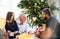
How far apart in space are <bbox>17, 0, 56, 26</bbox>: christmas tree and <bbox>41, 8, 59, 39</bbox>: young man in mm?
41

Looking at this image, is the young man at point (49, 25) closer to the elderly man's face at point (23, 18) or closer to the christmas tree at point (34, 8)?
the christmas tree at point (34, 8)

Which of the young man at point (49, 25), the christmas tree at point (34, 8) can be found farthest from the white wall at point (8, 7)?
the young man at point (49, 25)

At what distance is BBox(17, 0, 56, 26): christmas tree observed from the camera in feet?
5.00

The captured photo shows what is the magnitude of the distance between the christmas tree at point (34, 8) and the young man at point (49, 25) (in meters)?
0.04

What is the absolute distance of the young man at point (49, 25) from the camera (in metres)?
1.52

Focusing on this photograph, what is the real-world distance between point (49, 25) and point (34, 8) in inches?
8.3

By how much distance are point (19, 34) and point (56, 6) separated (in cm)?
43

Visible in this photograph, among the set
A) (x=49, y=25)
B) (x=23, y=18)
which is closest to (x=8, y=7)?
(x=23, y=18)

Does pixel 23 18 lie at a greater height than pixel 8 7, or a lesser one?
lesser

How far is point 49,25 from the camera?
1.54 metres

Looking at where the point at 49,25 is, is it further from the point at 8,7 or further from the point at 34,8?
the point at 8,7

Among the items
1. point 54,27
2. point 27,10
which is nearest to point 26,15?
point 27,10

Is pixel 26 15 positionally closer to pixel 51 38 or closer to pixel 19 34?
pixel 19 34

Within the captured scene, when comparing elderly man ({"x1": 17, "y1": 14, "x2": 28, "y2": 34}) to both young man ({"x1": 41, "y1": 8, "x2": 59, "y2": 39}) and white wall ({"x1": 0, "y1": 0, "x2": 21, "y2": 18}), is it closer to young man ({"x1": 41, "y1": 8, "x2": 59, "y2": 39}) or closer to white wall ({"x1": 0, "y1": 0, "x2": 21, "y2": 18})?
white wall ({"x1": 0, "y1": 0, "x2": 21, "y2": 18})
